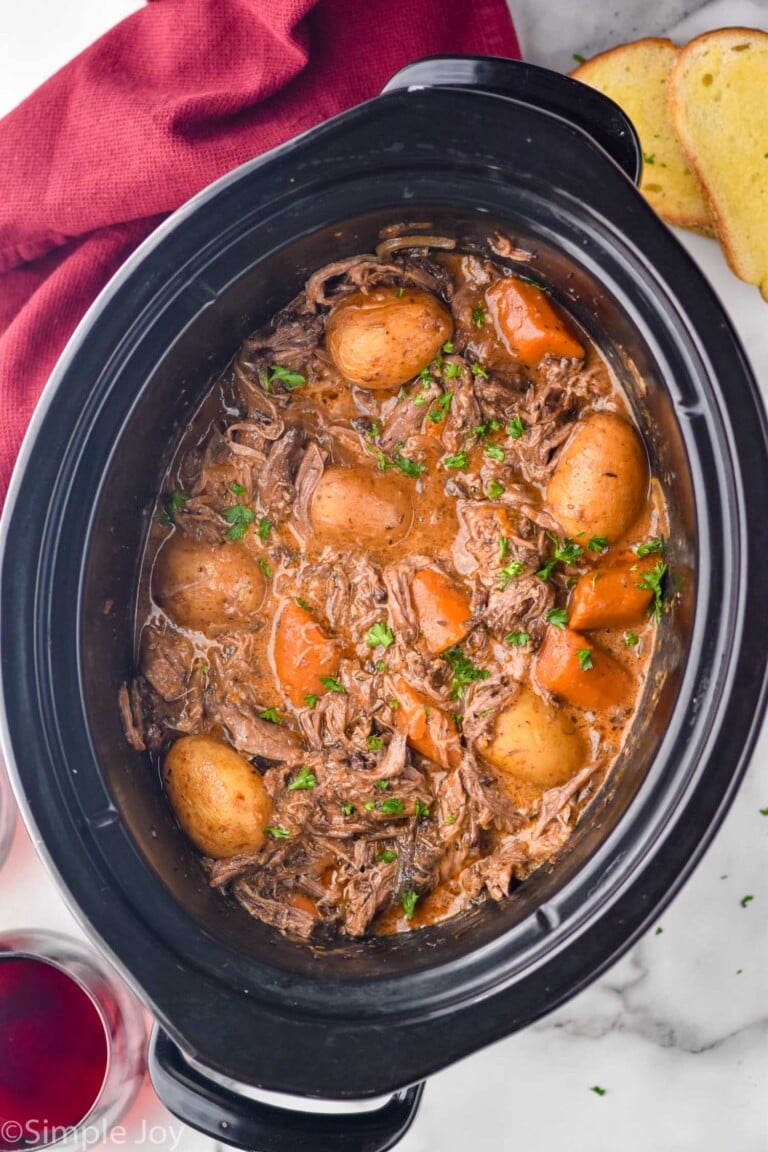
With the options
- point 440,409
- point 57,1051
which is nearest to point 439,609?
point 440,409

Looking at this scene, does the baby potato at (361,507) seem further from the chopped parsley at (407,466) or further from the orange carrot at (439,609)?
the orange carrot at (439,609)

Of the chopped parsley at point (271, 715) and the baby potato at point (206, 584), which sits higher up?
the baby potato at point (206, 584)

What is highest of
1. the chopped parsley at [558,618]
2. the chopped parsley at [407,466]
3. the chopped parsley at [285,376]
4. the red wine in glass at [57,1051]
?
the chopped parsley at [285,376]

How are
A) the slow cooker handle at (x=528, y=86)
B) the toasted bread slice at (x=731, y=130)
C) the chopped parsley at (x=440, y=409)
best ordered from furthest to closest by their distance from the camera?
1. the toasted bread slice at (x=731, y=130)
2. the chopped parsley at (x=440, y=409)
3. the slow cooker handle at (x=528, y=86)

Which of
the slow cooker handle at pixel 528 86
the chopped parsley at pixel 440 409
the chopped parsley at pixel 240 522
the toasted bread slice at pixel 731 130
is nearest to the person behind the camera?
the slow cooker handle at pixel 528 86

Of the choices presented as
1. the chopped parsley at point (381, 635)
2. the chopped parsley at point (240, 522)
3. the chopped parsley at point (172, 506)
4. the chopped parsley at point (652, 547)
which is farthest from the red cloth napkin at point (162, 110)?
the chopped parsley at point (652, 547)

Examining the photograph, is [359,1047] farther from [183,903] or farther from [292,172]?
[292,172]

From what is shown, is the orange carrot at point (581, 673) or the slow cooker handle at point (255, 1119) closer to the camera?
the slow cooker handle at point (255, 1119)
